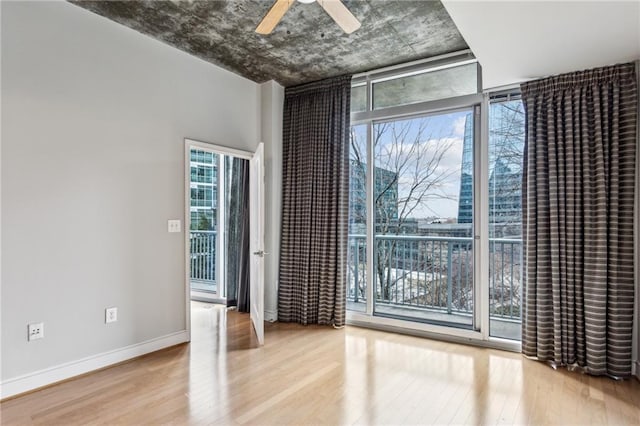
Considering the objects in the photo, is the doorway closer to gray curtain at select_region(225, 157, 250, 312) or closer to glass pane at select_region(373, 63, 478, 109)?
gray curtain at select_region(225, 157, 250, 312)

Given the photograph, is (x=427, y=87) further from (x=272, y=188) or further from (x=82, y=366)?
(x=82, y=366)

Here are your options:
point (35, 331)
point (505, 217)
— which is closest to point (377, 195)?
point (505, 217)

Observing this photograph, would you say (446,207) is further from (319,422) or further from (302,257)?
(319,422)

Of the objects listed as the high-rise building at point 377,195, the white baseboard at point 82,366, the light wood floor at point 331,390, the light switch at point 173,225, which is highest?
the high-rise building at point 377,195

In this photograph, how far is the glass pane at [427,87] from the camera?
3.60m

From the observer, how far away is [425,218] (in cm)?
391

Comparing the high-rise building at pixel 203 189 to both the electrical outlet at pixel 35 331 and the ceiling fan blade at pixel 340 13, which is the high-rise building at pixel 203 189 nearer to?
the electrical outlet at pixel 35 331

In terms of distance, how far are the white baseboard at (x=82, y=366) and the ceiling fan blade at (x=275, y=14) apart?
2.76 m

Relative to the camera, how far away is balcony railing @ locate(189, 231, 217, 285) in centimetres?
557

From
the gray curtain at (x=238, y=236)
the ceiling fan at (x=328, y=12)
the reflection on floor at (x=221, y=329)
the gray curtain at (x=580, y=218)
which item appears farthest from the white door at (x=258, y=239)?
the gray curtain at (x=580, y=218)

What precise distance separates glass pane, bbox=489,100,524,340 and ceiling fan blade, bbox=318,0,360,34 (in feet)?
5.99

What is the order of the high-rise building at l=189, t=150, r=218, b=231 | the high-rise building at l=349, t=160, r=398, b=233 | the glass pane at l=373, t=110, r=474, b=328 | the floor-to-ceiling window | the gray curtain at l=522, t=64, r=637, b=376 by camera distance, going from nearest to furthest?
the gray curtain at l=522, t=64, r=637, b=376, the floor-to-ceiling window, the glass pane at l=373, t=110, r=474, b=328, the high-rise building at l=349, t=160, r=398, b=233, the high-rise building at l=189, t=150, r=218, b=231

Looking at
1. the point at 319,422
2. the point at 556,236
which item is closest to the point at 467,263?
the point at 556,236

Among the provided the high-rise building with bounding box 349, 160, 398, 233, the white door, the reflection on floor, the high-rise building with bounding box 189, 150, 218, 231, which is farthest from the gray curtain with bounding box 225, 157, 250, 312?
the high-rise building with bounding box 349, 160, 398, 233
